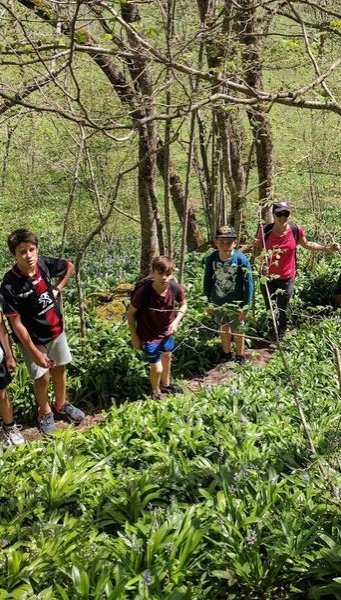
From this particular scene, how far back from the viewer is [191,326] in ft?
23.3

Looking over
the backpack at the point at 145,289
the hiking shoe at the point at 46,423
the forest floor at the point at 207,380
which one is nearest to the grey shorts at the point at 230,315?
the forest floor at the point at 207,380

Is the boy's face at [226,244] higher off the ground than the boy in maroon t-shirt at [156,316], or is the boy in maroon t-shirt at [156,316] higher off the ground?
the boy's face at [226,244]

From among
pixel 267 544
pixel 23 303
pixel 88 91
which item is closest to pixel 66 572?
pixel 267 544

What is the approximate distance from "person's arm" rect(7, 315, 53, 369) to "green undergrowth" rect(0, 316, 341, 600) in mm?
719

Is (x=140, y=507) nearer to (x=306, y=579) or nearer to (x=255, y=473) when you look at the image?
(x=255, y=473)

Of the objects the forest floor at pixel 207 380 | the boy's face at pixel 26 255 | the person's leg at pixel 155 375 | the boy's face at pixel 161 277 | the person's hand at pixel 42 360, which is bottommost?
the forest floor at pixel 207 380

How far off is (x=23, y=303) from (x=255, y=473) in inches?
97.2

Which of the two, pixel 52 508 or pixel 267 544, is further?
pixel 52 508

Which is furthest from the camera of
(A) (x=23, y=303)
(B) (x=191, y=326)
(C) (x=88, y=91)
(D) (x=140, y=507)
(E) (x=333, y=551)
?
(C) (x=88, y=91)

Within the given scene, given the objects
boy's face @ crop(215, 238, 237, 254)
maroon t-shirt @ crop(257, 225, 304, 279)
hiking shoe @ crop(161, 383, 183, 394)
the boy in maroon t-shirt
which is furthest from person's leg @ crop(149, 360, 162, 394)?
maroon t-shirt @ crop(257, 225, 304, 279)

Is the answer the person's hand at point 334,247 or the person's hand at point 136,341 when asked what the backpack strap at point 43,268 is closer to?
the person's hand at point 136,341

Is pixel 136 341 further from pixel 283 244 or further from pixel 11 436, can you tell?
pixel 283 244

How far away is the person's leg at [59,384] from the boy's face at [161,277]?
123 centimetres

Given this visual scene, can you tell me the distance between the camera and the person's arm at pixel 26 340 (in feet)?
15.8
